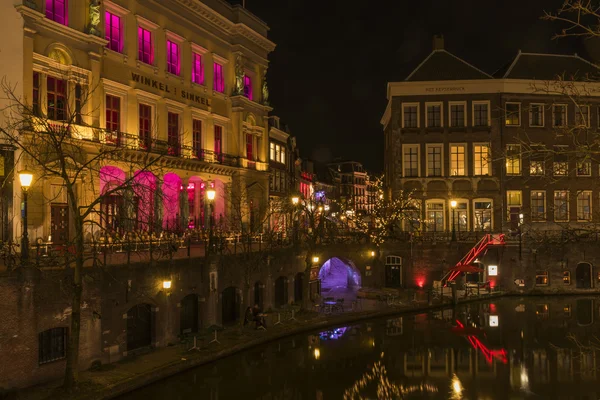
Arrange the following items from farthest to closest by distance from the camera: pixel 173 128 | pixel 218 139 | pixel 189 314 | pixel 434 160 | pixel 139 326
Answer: pixel 434 160 < pixel 218 139 < pixel 173 128 < pixel 189 314 < pixel 139 326

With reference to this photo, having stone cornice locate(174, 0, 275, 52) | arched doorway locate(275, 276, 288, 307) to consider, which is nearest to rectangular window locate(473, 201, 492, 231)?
arched doorway locate(275, 276, 288, 307)

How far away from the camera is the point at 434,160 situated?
44.8 meters

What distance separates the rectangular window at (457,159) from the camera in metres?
44.6

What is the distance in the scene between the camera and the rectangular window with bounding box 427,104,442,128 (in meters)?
44.8

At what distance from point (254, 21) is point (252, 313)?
2370 cm

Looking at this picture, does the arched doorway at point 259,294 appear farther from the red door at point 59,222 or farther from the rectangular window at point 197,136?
the red door at point 59,222

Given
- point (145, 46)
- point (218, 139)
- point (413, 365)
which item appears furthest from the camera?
point (218, 139)

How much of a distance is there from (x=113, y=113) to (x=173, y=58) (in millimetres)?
6725

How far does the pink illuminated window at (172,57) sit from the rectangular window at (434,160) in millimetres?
21910

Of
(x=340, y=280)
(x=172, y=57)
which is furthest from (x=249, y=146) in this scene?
(x=340, y=280)

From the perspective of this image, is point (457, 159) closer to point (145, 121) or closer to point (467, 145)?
point (467, 145)

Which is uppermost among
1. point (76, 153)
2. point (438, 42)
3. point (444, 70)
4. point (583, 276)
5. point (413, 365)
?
point (438, 42)

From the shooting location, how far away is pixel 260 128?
41469 mm

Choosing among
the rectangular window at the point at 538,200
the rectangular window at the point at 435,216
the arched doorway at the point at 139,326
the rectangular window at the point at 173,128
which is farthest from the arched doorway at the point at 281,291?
the rectangular window at the point at 538,200
